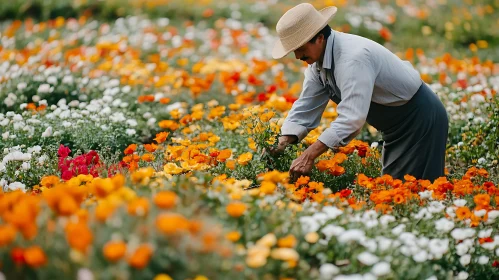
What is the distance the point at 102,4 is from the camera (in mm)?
→ 10328

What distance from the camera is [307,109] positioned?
423 centimetres

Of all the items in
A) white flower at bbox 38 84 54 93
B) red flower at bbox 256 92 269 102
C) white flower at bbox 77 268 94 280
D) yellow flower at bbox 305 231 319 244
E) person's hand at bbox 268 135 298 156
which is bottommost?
red flower at bbox 256 92 269 102

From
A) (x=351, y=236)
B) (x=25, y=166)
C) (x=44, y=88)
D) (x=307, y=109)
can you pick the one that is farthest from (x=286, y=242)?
(x=44, y=88)

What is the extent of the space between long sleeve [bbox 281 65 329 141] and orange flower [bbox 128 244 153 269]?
7.45 ft

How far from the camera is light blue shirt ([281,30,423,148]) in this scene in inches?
144

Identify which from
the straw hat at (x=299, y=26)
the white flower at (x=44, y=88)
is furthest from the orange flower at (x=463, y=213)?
the white flower at (x=44, y=88)

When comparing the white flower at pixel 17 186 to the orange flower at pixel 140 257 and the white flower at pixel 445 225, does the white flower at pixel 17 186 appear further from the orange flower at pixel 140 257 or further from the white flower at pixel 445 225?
the white flower at pixel 445 225

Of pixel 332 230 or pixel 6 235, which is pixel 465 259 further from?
pixel 6 235

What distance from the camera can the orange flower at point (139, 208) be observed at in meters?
2.20

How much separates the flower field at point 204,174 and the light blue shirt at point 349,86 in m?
0.28

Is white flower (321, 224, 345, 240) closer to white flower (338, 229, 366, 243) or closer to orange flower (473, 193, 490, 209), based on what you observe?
white flower (338, 229, 366, 243)

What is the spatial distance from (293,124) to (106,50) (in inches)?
164

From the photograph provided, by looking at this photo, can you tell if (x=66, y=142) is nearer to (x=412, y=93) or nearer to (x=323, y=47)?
(x=323, y=47)

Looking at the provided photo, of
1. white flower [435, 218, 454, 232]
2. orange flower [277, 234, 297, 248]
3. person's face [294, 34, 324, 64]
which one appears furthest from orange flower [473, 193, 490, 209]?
person's face [294, 34, 324, 64]
